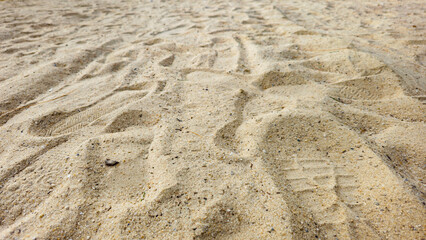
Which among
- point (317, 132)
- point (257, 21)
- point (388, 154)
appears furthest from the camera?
point (257, 21)

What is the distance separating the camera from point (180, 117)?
1.54 metres

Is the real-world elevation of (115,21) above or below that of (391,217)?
above

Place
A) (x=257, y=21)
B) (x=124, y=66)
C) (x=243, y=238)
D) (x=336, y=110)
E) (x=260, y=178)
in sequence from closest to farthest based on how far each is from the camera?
1. (x=243, y=238)
2. (x=260, y=178)
3. (x=336, y=110)
4. (x=124, y=66)
5. (x=257, y=21)

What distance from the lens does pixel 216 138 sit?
1352 millimetres

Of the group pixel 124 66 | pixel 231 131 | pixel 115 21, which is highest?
pixel 115 21

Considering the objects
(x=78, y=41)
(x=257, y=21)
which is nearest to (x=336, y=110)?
(x=257, y=21)

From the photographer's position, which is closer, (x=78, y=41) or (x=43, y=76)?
(x=43, y=76)

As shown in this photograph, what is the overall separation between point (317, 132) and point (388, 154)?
37 cm

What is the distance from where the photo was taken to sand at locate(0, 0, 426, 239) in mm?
972

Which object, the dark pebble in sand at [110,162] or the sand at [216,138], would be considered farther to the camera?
the dark pebble in sand at [110,162]

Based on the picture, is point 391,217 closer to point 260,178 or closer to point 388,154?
point 388,154

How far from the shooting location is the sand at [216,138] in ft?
3.19

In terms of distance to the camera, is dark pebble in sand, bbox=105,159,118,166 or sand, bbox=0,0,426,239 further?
dark pebble in sand, bbox=105,159,118,166

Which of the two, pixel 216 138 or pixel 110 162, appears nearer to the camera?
pixel 110 162
